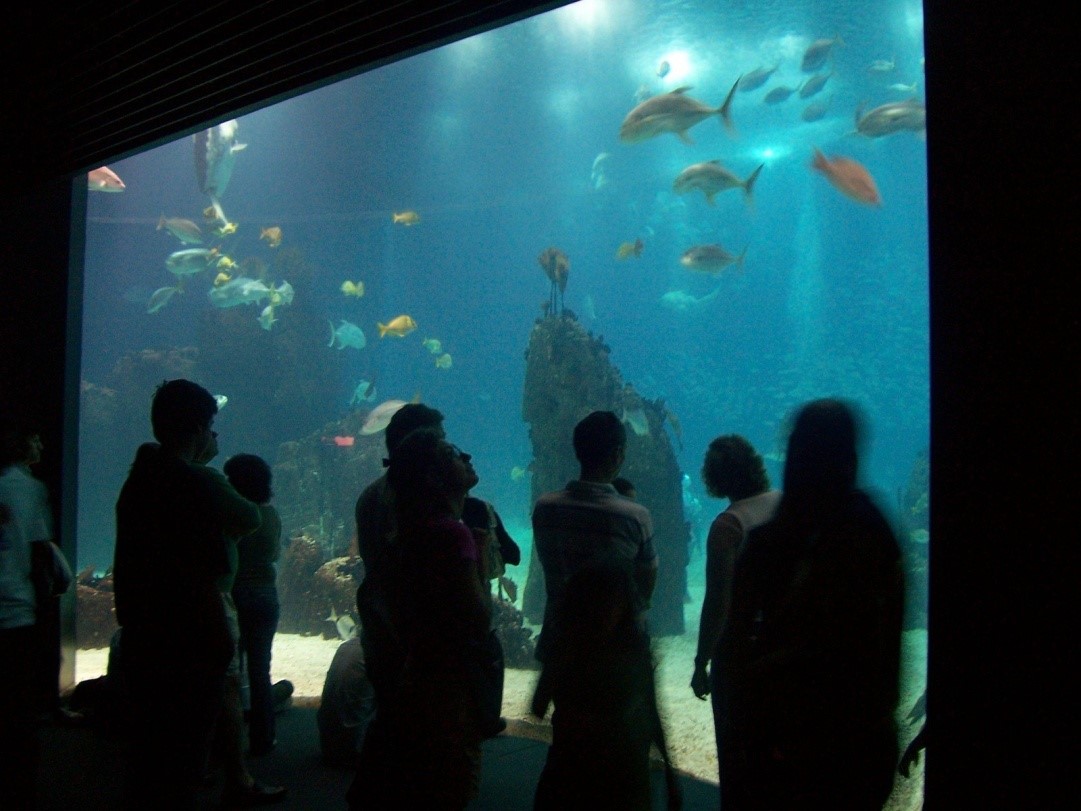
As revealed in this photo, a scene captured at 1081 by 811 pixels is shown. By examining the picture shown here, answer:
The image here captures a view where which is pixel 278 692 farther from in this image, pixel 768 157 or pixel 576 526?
pixel 768 157

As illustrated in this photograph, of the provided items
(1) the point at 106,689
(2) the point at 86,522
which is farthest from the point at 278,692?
(2) the point at 86,522

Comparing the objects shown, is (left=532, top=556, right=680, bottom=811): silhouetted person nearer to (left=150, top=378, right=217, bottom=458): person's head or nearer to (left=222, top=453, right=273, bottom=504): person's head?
(left=150, top=378, right=217, bottom=458): person's head

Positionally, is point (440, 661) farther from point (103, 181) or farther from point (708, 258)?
point (103, 181)

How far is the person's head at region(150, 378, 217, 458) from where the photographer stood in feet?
9.50

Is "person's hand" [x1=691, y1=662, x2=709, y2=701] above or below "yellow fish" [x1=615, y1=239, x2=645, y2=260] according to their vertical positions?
below

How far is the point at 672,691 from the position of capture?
801 cm

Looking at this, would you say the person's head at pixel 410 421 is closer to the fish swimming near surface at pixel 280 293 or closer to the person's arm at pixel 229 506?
the person's arm at pixel 229 506

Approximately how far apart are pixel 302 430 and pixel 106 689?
19977mm

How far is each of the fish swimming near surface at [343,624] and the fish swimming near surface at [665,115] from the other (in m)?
7.57

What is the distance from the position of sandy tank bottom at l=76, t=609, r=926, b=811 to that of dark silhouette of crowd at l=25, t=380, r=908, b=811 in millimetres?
239

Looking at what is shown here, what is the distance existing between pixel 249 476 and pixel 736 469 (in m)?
2.70

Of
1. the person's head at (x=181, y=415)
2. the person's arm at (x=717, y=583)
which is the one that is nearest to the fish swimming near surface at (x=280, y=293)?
the person's head at (x=181, y=415)

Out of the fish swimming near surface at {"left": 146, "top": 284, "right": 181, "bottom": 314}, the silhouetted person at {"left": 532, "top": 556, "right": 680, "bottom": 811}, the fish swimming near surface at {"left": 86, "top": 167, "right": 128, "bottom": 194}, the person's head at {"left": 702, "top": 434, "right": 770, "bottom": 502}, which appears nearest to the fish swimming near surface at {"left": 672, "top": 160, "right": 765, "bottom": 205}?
the person's head at {"left": 702, "top": 434, "right": 770, "bottom": 502}

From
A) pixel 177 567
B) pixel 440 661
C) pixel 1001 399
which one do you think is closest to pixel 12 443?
pixel 177 567
